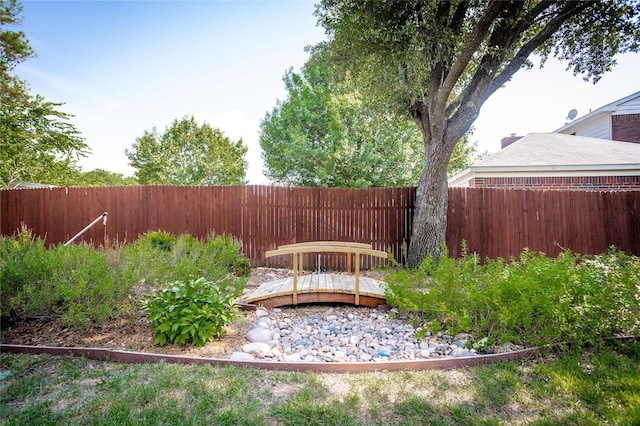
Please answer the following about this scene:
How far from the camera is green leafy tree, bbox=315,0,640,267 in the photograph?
17.1 ft

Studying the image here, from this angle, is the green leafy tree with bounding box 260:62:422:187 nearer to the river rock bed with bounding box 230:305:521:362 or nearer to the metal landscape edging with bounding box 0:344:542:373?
the river rock bed with bounding box 230:305:521:362

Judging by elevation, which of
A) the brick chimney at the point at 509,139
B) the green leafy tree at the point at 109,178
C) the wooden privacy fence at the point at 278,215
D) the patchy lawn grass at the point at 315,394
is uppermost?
the green leafy tree at the point at 109,178

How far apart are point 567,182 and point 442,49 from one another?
664cm

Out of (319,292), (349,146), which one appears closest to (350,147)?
(349,146)

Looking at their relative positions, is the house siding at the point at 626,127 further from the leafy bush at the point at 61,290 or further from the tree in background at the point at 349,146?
the leafy bush at the point at 61,290

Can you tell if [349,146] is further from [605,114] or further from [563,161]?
[605,114]

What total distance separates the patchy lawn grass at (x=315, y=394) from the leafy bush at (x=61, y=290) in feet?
1.70

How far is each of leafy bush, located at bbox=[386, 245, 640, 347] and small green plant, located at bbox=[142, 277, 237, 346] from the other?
2071 millimetres

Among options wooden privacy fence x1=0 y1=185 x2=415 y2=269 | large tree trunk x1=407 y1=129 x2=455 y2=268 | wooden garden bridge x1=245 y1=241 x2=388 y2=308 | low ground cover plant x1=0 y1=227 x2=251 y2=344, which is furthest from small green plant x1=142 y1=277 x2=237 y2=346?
large tree trunk x1=407 y1=129 x2=455 y2=268

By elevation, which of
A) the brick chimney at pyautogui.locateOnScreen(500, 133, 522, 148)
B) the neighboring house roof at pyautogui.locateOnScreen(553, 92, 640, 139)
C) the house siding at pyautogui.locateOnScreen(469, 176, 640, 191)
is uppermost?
the neighboring house roof at pyautogui.locateOnScreen(553, 92, 640, 139)

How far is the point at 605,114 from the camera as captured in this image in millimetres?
12578

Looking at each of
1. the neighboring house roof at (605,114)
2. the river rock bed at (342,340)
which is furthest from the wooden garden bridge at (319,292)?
the neighboring house roof at (605,114)

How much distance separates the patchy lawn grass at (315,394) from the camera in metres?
1.90

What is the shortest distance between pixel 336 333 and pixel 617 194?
8125mm
